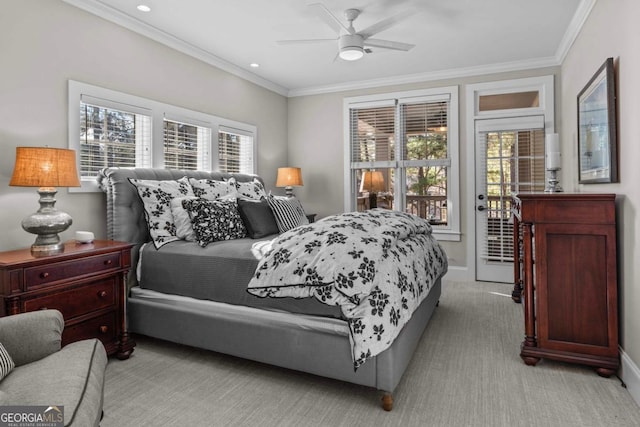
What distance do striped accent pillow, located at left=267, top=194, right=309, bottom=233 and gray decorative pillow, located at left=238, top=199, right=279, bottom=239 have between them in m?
0.05

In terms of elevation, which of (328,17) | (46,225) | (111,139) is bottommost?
(46,225)

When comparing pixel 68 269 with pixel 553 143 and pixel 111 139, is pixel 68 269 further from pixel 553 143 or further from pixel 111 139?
pixel 553 143

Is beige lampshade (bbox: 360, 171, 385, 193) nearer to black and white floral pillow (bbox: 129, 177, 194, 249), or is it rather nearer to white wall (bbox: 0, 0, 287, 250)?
white wall (bbox: 0, 0, 287, 250)

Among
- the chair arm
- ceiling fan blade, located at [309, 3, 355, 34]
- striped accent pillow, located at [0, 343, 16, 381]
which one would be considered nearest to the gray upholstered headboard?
the chair arm

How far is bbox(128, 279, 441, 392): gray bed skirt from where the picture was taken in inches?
79.9

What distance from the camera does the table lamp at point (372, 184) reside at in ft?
17.5

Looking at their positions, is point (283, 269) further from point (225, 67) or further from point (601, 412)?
point (225, 67)

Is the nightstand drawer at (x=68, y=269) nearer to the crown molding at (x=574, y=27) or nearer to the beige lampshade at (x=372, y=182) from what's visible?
the beige lampshade at (x=372, y=182)

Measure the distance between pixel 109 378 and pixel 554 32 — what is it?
15.2 feet

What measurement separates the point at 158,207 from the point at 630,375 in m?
3.22

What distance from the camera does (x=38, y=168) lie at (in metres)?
2.24

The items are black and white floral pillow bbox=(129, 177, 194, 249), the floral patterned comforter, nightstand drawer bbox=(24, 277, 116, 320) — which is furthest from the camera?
black and white floral pillow bbox=(129, 177, 194, 249)

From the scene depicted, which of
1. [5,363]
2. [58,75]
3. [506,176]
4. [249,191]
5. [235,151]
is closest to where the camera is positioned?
[5,363]

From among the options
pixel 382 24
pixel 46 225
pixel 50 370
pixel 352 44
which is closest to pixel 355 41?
pixel 352 44
